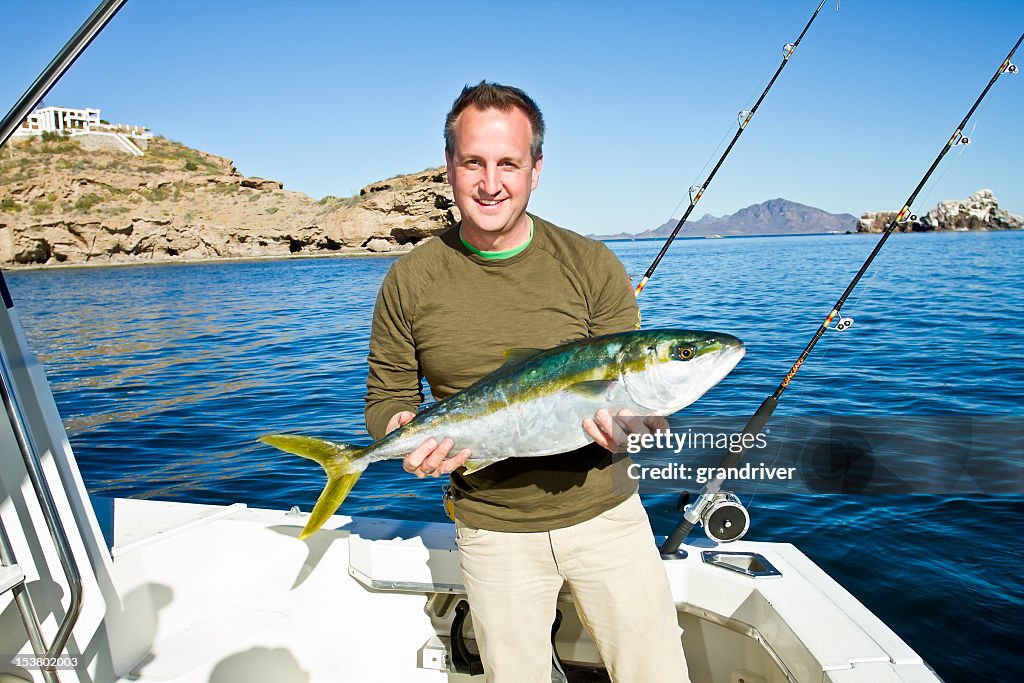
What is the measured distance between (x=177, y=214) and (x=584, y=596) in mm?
79827

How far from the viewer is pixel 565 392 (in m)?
2.07

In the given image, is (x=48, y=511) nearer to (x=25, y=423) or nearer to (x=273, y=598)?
(x=25, y=423)

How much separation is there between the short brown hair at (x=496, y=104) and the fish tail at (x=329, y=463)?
3.78 ft

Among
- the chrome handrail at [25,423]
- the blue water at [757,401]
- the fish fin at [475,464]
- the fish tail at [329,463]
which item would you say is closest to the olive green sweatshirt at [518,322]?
the fish fin at [475,464]

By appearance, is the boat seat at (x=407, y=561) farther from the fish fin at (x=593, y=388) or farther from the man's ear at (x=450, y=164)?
the man's ear at (x=450, y=164)

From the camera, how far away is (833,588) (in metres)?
2.79

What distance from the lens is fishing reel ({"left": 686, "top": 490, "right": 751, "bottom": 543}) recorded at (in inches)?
118

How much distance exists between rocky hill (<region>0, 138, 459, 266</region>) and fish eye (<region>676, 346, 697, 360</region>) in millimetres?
73179

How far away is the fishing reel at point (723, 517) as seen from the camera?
3.01m

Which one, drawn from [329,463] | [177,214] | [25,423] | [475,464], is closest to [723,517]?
[475,464]

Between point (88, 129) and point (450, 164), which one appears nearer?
point (450, 164)

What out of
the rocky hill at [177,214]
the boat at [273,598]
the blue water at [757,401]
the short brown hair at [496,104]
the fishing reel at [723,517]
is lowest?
the blue water at [757,401]

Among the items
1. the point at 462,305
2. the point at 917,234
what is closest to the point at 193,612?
the point at 462,305

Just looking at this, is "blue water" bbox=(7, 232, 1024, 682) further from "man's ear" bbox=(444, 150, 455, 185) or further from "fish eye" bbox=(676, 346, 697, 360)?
"man's ear" bbox=(444, 150, 455, 185)
